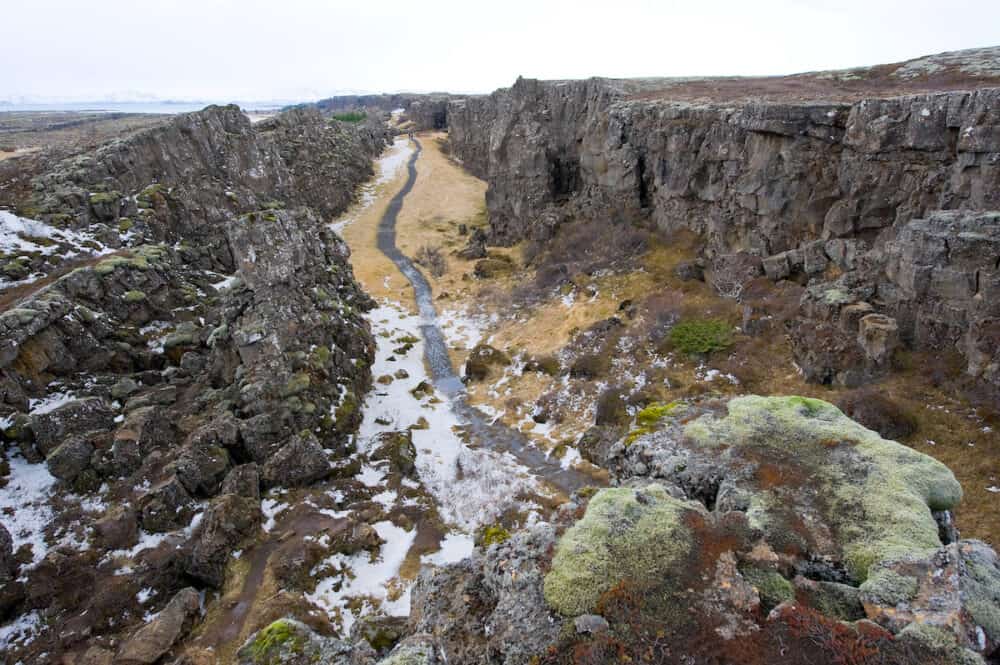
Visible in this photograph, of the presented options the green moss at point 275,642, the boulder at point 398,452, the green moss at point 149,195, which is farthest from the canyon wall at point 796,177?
the green moss at point 149,195

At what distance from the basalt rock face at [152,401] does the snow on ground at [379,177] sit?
28.1 metres

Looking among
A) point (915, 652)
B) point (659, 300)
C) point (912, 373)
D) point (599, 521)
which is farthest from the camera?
point (659, 300)

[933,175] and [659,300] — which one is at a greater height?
→ [933,175]

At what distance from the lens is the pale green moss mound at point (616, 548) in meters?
7.38

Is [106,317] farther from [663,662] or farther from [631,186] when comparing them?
[631,186]

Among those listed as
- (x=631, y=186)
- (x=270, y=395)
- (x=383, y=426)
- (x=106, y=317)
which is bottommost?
(x=383, y=426)

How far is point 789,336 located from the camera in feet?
74.8

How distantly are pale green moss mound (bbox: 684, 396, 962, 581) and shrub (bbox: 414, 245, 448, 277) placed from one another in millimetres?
37272

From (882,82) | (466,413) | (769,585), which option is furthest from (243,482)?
(882,82)

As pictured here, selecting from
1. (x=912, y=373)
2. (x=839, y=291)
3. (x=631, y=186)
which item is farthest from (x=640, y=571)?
(x=631, y=186)

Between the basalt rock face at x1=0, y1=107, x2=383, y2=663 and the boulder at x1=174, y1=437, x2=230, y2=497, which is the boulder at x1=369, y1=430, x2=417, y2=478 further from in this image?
the boulder at x1=174, y1=437, x2=230, y2=497

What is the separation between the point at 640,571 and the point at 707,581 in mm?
891

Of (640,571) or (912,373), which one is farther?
(912,373)

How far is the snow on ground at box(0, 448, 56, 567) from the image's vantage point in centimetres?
1536
